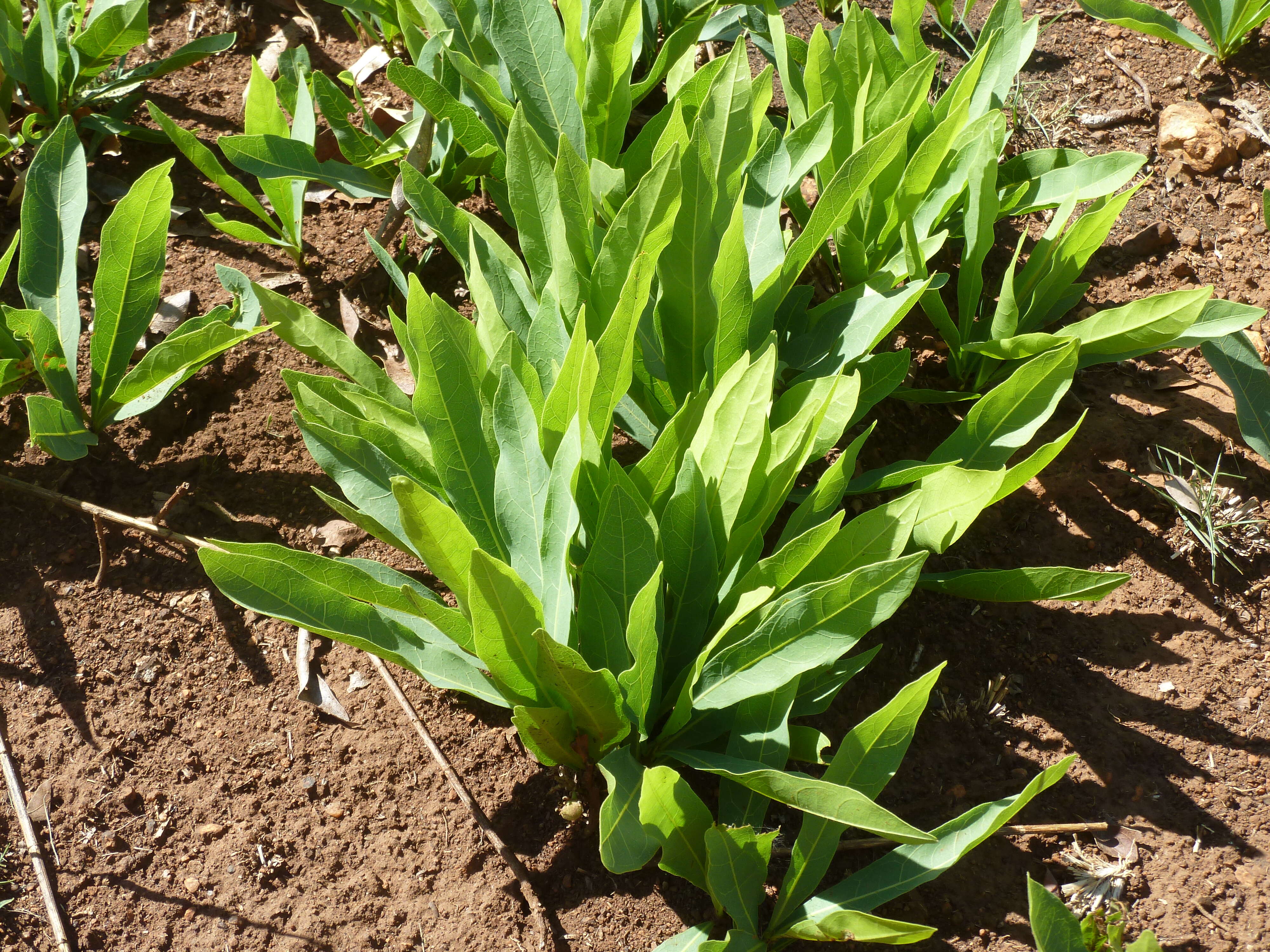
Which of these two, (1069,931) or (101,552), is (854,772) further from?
(101,552)

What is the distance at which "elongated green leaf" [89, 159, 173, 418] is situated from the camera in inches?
61.9

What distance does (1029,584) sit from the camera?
1.38 m

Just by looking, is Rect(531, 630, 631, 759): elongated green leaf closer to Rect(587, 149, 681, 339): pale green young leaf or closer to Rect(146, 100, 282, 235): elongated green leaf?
Rect(587, 149, 681, 339): pale green young leaf

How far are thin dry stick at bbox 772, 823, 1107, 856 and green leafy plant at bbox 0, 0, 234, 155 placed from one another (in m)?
2.05

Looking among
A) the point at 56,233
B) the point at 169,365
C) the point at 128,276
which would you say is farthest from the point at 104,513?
the point at 56,233

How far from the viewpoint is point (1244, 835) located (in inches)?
53.5

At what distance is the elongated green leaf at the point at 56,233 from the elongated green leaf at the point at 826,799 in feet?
4.50

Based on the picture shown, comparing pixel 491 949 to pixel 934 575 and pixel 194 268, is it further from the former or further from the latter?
pixel 194 268

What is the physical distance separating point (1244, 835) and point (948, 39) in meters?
1.96

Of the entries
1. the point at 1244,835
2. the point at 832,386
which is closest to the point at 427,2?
the point at 832,386

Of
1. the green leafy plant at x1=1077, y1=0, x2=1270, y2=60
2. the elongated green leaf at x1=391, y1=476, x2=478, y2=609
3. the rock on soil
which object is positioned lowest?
the elongated green leaf at x1=391, y1=476, x2=478, y2=609

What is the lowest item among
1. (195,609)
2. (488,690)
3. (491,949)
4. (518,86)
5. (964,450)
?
(491,949)

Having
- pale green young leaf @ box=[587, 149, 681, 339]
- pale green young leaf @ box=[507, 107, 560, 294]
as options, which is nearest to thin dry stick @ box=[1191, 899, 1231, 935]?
pale green young leaf @ box=[587, 149, 681, 339]

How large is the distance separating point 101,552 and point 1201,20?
264 centimetres
